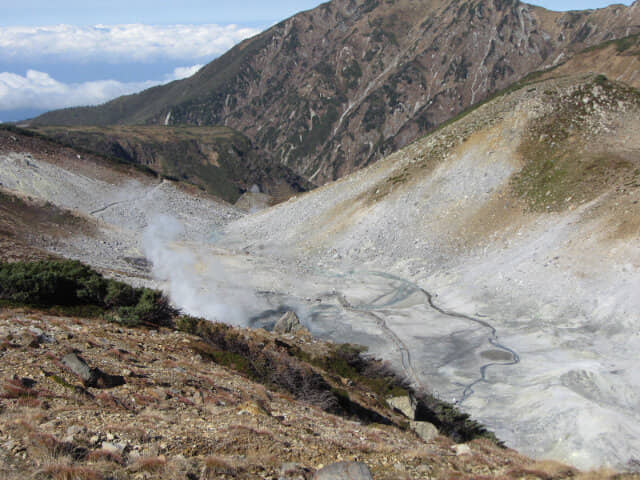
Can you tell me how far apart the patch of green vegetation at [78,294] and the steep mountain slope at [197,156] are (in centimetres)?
11352

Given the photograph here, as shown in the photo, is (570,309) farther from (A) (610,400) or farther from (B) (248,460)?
(B) (248,460)

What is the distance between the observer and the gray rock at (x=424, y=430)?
477 inches

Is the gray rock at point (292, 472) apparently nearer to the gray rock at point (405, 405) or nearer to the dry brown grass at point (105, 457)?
the dry brown grass at point (105, 457)

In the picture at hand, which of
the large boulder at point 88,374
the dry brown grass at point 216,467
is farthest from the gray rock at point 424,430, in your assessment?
the large boulder at point 88,374

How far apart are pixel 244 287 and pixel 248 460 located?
22813 mm

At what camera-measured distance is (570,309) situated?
23.2 meters

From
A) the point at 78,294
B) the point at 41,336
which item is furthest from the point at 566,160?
the point at 41,336

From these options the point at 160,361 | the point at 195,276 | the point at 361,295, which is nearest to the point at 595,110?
Result: the point at 361,295

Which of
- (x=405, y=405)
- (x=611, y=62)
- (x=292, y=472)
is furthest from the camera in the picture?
(x=611, y=62)

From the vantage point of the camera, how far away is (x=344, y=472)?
22.1ft

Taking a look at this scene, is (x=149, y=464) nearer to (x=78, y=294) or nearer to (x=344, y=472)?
(x=344, y=472)

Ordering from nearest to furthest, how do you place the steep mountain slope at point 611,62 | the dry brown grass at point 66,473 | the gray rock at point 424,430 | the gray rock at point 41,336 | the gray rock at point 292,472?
the dry brown grass at point 66,473
the gray rock at point 292,472
the gray rock at point 41,336
the gray rock at point 424,430
the steep mountain slope at point 611,62

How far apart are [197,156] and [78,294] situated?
134218 mm

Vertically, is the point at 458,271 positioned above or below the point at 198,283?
below
